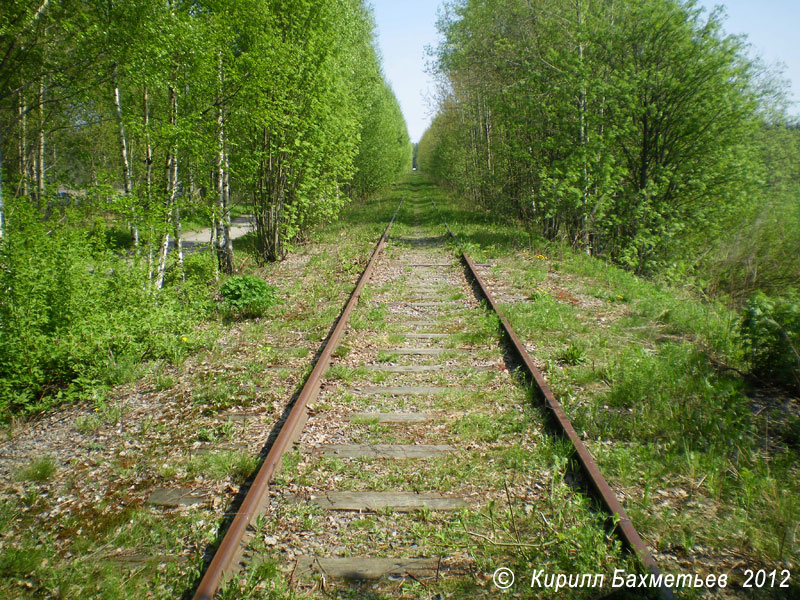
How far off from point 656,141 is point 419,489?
38.8ft

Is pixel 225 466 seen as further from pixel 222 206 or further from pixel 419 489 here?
pixel 222 206

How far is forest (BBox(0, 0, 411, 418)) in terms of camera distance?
478cm

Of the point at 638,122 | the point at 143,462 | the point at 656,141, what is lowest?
the point at 143,462

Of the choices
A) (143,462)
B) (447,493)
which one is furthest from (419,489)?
(143,462)

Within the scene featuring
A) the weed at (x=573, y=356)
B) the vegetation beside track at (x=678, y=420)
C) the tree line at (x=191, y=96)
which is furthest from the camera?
the tree line at (x=191, y=96)

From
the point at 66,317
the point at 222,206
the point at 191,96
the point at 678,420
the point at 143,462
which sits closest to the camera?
the point at 143,462

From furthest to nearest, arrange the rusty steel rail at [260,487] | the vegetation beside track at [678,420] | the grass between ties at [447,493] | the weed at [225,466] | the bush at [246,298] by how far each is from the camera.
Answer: the bush at [246,298], the weed at [225,466], the vegetation beside track at [678,420], the grass between ties at [447,493], the rusty steel rail at [260,487]

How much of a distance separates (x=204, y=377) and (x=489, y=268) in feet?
21.6

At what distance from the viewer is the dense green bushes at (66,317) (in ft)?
14.5

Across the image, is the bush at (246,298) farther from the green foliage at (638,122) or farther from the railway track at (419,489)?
the green foliage at (638,122)

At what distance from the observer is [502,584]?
2.46m

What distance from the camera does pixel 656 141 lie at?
38.1 feet

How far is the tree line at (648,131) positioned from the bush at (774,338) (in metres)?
5.71

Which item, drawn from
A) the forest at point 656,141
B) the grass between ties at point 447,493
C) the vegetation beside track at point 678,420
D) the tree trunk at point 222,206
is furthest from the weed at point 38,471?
the forest at point 656,141
